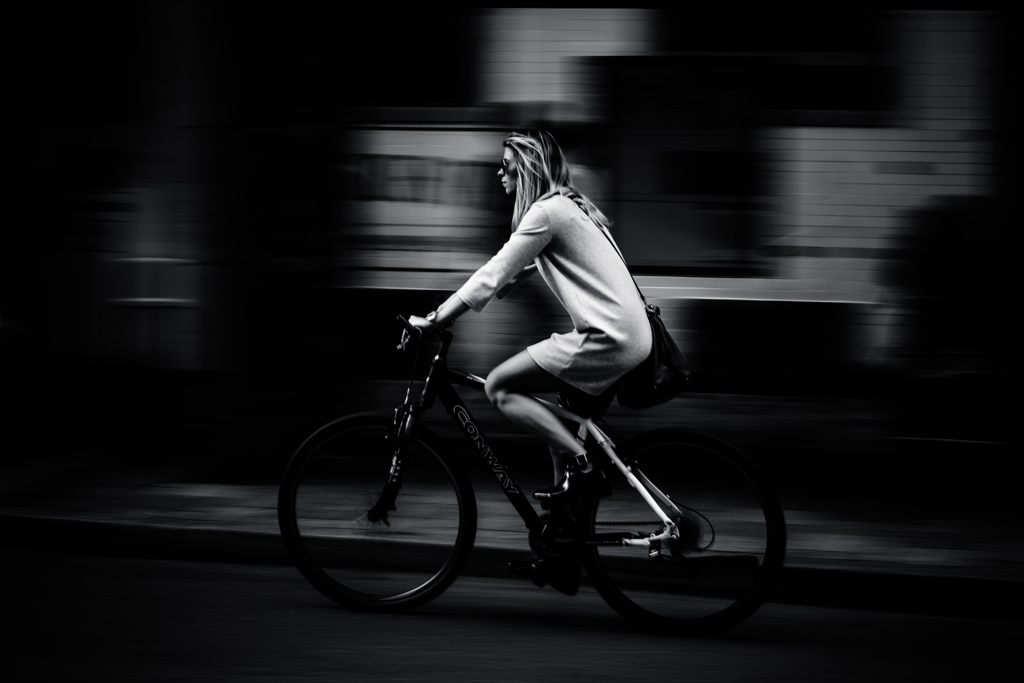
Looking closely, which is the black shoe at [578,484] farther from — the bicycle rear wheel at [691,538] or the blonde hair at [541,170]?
the blonde hair at [541,170]

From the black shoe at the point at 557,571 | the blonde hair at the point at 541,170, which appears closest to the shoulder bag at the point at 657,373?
the blonde hair at the point at 541,170

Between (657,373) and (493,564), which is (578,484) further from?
(493,564)

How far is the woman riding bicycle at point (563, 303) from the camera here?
4.64m

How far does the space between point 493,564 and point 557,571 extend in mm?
798

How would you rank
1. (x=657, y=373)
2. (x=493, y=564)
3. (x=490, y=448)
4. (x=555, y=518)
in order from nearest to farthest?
1. (x=657, y=373)
2. (x=555, y=518)
3. (x=490, y=448)
4. (x=493, y=564)

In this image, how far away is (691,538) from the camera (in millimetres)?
4723

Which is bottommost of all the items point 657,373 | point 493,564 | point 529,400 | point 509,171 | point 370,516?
point 493,564

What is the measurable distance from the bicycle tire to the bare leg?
0.36 m

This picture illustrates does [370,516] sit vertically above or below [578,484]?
below

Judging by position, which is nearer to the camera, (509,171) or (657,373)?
(657,373)

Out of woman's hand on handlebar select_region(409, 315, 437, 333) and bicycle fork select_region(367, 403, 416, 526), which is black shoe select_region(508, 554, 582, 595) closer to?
bicycle fork select_region(367, 403, 416, 526)

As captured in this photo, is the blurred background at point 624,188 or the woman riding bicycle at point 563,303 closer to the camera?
the woman riding bicycle at point 563,303

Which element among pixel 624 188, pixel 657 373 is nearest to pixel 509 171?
pixel 657 373

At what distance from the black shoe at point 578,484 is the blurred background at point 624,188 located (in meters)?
3.36
